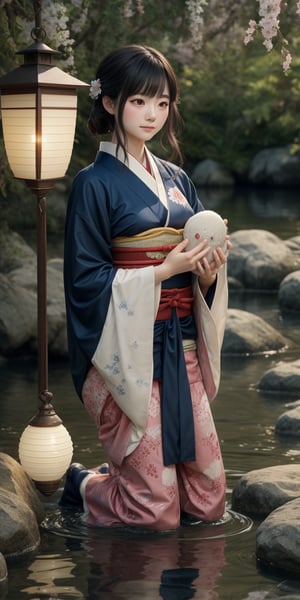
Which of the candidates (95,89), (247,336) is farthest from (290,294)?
(95,89)

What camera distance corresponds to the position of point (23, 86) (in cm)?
671

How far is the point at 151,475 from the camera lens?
640 centimetres

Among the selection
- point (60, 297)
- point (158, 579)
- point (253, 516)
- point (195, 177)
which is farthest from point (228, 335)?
point (195, 177)

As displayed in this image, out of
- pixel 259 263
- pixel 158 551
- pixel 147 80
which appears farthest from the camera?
pixel 259 263

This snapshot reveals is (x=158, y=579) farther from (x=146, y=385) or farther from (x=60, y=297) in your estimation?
(x=60, y=297)

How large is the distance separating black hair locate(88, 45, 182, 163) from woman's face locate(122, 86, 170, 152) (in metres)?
0.02

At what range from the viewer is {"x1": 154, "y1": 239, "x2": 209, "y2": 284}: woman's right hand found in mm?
6246

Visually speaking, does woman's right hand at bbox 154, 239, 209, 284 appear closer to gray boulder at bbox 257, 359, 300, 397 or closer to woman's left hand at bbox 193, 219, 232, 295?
woman's left hand at bbox 193, 219, 232, 295

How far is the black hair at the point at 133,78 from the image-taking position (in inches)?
251

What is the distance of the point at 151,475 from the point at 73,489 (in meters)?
0.59

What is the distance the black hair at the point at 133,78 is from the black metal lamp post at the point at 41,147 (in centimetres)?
24

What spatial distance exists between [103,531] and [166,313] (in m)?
1.09

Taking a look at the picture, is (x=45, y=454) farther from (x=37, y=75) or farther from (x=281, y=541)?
(x=37, y=75)

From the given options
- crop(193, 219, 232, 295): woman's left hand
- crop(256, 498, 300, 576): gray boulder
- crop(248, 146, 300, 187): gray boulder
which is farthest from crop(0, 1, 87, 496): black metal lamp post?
crop(248, 146, 300, 187): gray boulder
